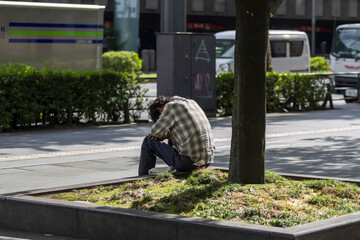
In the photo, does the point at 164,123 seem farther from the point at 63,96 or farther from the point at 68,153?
the point at 63,96

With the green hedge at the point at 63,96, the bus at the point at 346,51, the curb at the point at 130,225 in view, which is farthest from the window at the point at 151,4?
the curb at the point at 130,225

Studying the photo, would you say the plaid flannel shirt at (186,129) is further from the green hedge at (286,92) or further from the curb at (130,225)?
the green hedge at (286,92)

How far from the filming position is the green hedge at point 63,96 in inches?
556

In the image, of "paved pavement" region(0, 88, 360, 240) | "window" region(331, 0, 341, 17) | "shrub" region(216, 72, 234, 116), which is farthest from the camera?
"window" region(331, 0, 341, 17)

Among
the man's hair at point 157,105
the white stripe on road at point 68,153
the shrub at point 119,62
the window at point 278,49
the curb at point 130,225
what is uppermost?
the window at point 278,49

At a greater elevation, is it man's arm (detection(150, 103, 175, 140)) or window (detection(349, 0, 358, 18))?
window (detection(349, 0, 358, 18))

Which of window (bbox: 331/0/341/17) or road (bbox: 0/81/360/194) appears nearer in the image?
road (bbox: 0/81/360/194)

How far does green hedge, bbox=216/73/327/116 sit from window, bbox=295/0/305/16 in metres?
37.9

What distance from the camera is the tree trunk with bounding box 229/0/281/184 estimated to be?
6812 millimetres

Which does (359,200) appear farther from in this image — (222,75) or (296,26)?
(296,26)

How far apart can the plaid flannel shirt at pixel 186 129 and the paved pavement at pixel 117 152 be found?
1533mm

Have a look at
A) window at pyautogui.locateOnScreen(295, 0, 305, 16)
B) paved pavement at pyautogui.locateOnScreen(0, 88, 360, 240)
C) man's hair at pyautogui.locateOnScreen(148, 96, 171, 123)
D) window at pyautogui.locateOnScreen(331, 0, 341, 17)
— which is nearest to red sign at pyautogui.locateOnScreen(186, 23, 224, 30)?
window at pyautogui.locateOnScreen(295, 0, 305, 16)

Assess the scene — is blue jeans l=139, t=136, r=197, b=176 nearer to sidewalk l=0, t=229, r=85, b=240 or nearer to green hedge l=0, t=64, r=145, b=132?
sidewalk l=0, t=229, r=85, b=240

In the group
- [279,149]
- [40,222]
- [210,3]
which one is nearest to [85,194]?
[40,222]
